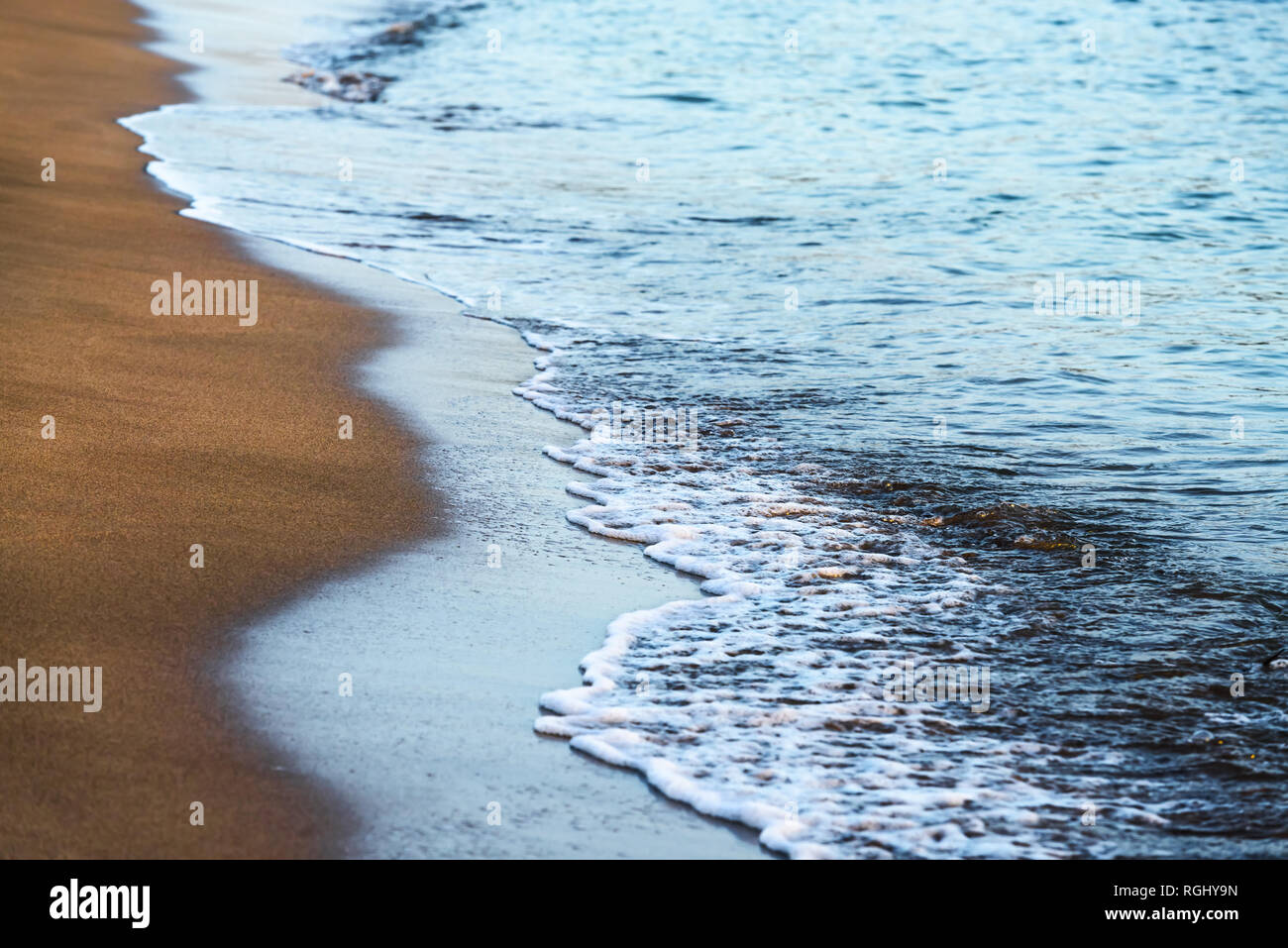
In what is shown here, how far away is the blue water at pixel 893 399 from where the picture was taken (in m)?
3.50

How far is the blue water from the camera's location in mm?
3498

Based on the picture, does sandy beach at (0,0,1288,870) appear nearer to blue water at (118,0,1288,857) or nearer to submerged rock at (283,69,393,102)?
blue water at (118,0,1288,857)

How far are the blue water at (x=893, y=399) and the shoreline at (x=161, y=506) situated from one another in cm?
86

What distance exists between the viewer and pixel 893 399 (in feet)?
21.4

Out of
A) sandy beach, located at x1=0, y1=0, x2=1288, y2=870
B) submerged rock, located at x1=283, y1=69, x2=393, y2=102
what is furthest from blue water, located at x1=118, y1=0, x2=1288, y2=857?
submerged rock, located at x1=283, y1=69, x2=393, y2=102

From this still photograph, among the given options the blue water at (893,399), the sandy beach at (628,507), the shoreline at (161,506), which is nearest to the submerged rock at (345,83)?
the blue water at (893,399)

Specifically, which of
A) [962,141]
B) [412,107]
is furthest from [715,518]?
[412,107]

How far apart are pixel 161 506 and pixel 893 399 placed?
3.51 meters

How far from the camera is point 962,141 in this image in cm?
1403

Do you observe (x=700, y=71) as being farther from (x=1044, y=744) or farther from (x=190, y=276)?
(x=1044, y=744)

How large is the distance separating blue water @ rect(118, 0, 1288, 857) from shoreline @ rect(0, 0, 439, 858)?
856mm

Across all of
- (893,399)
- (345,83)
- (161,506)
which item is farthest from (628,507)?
(345,83)

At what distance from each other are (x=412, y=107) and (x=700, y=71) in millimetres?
5026

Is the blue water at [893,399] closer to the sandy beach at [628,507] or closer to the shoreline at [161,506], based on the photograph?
the sandy beach at [628,507]
